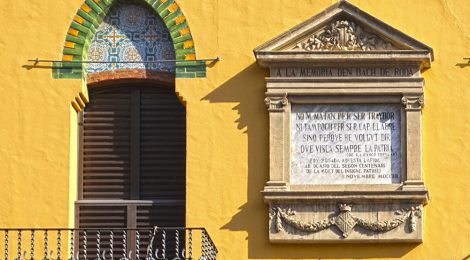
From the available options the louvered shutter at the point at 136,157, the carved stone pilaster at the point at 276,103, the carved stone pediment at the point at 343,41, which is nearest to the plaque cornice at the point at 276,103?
the carved stone pilaster at the point at 276,103

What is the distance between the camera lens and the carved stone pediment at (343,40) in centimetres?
2028

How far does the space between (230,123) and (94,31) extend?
2085 mm

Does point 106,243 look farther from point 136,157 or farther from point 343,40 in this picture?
point 343,40

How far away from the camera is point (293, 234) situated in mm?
19953

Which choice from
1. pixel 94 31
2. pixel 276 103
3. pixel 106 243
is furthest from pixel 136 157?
pixel 276 103

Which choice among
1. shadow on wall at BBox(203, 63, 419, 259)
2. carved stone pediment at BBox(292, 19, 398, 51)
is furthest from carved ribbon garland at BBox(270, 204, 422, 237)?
carved stone pediment at BBox(292, 19, 398, 51)

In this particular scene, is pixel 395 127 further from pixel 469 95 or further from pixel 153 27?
pixel 153 27

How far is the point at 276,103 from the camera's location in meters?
20.2

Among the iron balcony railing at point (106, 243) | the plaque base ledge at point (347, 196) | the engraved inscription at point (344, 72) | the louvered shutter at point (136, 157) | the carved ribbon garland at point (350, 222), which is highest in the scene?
the engraved inscription at point (344, 72)

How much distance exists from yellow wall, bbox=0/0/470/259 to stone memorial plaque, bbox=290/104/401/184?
39 centimetres

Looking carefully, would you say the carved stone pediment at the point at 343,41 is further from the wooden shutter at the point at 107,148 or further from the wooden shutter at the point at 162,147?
the wooden shutter at the point at 107,148

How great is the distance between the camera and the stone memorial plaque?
20.1 meters

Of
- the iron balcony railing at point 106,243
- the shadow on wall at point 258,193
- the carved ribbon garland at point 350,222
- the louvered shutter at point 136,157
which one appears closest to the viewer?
the iron balcony railing at point 106,243

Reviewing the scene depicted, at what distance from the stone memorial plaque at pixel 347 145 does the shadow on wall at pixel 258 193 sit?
0.41 m
